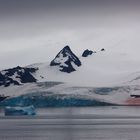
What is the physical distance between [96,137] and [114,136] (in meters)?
2.18

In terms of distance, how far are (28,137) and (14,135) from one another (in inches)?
163

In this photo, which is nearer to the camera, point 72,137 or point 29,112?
point 72,137

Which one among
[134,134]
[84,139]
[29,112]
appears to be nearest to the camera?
[84,139]

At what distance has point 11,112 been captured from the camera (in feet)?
502

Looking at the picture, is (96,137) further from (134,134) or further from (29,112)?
(29,112)

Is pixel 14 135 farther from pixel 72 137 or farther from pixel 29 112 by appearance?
pixel 29 112

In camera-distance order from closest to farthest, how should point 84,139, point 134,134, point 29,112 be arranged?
point 84,139
point 134,134
point 29,112

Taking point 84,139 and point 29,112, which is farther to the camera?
point 29,112

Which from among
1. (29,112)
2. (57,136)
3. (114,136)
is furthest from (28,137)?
(29,112)

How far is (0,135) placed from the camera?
85.1 m

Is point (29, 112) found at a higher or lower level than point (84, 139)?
higher

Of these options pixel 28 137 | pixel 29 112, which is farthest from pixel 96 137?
pixel 29 112

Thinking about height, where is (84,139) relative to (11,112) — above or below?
below

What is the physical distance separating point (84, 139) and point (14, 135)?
1026 centimetres
